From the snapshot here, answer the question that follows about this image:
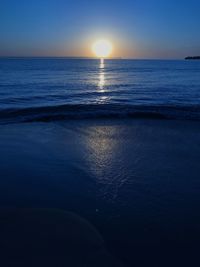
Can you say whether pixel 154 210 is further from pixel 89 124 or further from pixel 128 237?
pixel 89 124

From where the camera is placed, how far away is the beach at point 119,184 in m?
4.50

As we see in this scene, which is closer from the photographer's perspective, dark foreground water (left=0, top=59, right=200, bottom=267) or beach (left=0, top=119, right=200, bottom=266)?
dark foreground water (left=0, top=59, right=200, bottom=267)

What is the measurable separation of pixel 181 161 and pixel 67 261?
4988 mm

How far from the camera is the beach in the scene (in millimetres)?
4504

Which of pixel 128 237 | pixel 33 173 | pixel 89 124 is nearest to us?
pixel 128 237

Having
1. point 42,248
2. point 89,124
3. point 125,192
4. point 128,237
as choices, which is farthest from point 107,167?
point 89,124

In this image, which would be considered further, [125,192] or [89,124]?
[89,124]

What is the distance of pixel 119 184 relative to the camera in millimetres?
6465

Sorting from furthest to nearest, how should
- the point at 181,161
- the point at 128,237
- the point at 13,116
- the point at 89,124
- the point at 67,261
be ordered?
the point at 13,116
the point at 89,124
the point at 181,161
the point at 128,237
the point at 67,261

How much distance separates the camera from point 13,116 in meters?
15.5

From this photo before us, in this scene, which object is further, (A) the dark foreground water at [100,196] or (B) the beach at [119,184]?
(B) the beach at [119,184]

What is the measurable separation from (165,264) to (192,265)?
35cm

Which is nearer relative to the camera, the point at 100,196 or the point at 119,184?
the point at 100,196

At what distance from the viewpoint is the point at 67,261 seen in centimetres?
395
